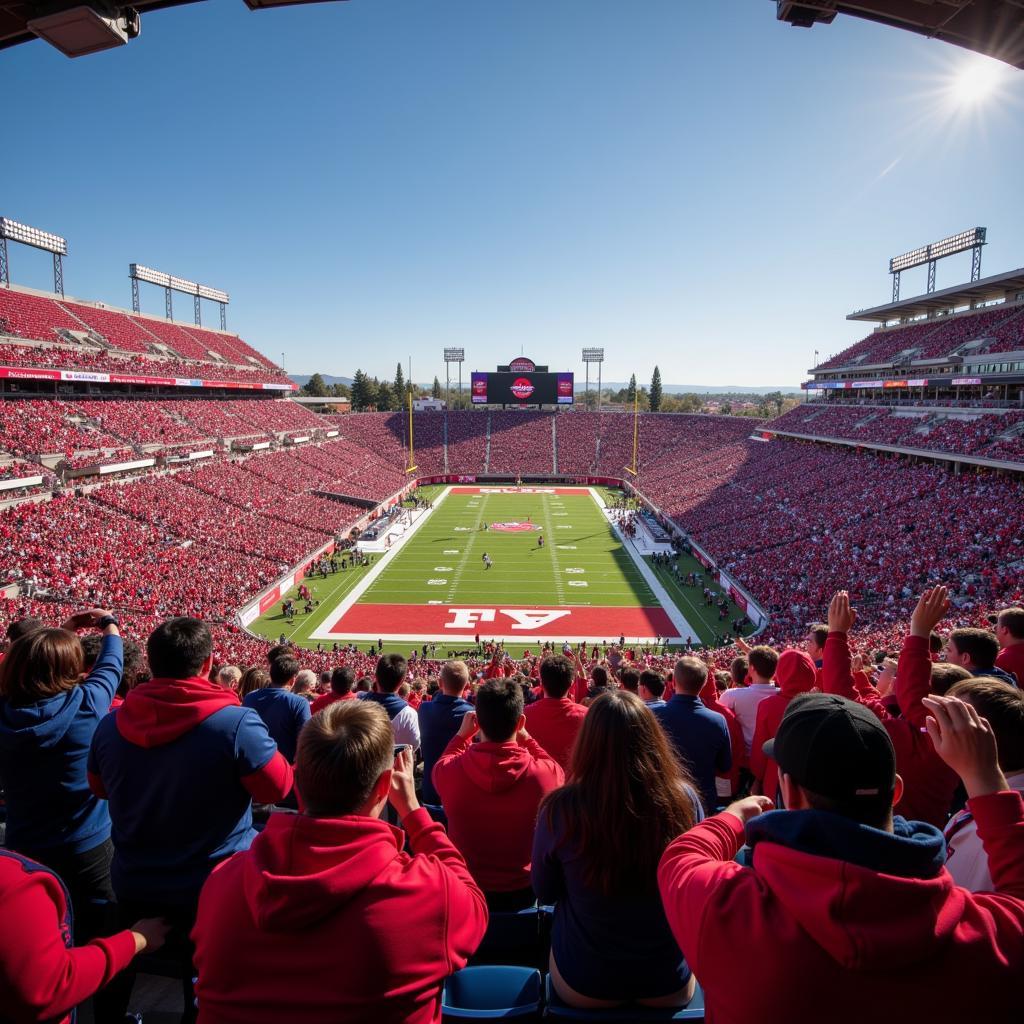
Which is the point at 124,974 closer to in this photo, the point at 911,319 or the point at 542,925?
the point at 542,925

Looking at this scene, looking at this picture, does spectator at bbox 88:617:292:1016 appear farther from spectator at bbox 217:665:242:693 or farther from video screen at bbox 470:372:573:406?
video screen at bbox 470:372:573:406

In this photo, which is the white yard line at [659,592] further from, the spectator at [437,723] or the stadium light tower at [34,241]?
the stadium light tower at [34,241]

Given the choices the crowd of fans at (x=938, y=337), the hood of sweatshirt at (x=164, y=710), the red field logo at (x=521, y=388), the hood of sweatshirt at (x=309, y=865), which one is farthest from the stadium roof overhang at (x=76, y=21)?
the red field logo at (x=521, y=388)

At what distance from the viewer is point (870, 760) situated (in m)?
1.68

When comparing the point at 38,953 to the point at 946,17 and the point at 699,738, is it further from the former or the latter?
the point at 946,17

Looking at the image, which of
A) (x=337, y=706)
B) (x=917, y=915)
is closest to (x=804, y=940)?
(x=917, y=915)

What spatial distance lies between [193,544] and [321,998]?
29128mm

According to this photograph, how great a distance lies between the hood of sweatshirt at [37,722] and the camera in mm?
3090

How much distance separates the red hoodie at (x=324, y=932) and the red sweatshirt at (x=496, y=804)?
4.02 feet

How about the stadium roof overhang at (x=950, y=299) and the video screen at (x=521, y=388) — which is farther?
the video screen at (x=521, y=388)

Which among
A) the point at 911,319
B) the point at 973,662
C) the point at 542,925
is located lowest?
the point at 542,925

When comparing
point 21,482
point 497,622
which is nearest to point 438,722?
point 497,622

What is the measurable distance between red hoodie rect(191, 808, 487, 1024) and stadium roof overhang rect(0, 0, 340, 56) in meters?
4.87

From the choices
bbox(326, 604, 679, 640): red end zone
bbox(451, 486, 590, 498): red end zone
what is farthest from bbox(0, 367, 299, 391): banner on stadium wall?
bbox(451, 486, 590, 498): red end zone
